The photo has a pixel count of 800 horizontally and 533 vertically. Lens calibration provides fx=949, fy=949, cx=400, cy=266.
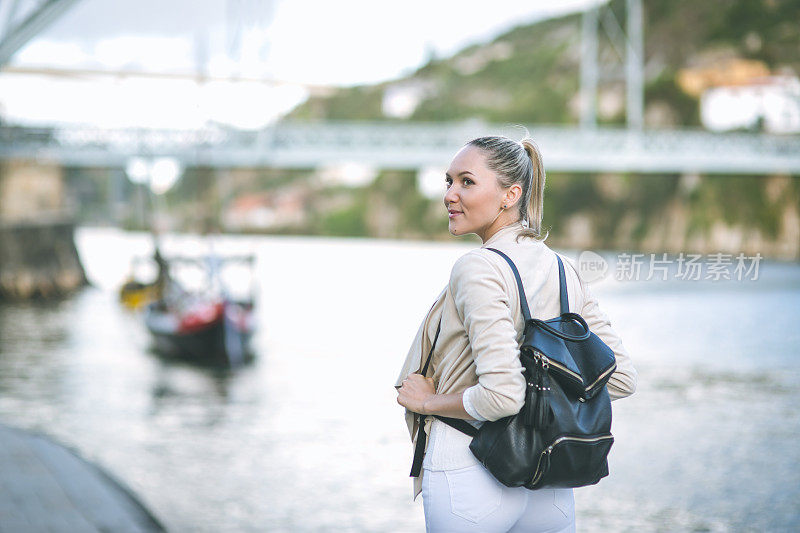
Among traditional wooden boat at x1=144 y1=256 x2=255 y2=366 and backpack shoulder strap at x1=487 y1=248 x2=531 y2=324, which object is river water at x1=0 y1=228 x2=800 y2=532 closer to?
traditional wooden boat at x1=144 y1=256 x2=255 y2=366

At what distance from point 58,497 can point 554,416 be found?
4.08m

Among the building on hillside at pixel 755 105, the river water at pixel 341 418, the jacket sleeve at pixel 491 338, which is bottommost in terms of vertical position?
the river water at pixel 341 418

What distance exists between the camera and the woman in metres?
1.87

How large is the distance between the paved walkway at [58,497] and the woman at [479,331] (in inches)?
123

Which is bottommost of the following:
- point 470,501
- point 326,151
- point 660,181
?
point 470,501

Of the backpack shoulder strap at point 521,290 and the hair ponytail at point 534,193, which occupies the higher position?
the hair ponytail at point 534,193

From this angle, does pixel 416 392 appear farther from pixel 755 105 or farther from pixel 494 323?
pixel 755 105

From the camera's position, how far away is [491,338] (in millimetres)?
1825

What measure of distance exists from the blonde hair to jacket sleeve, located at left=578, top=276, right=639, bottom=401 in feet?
0.60

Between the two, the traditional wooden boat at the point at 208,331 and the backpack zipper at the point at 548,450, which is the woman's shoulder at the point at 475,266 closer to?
the backpack zipper at the point at 548,450

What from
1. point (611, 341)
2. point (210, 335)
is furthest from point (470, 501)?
point (210, 335)

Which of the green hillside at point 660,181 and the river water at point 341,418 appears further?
the green hillside at point 660,181

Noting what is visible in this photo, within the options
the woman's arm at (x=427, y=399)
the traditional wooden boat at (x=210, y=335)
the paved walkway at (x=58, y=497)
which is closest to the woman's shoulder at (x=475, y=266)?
the woman's arm at (x=427, y=399)

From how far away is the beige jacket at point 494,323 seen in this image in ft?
6.00
